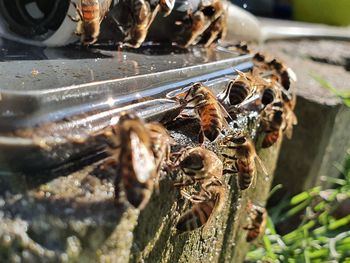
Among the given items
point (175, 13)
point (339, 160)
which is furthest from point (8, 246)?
point (339, 160)

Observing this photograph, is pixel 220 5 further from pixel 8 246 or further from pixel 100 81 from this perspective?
pixel 8 246

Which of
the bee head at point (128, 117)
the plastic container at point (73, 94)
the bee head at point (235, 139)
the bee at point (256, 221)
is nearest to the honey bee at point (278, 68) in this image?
the bee at point (256, 221)

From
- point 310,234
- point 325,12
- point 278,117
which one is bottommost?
point 310,234

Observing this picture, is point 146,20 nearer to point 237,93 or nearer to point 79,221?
point 237,93

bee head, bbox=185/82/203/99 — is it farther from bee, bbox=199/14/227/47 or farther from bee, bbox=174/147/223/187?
bee, bbox=199/14/227/47

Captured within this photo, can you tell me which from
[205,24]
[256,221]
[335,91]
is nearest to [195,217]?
[256,221]

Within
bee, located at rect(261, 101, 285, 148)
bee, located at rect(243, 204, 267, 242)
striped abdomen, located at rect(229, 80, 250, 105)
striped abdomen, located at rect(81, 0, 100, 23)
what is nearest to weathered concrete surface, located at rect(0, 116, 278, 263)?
striped abdomen, located at rect(229, 80, 250, 105)
